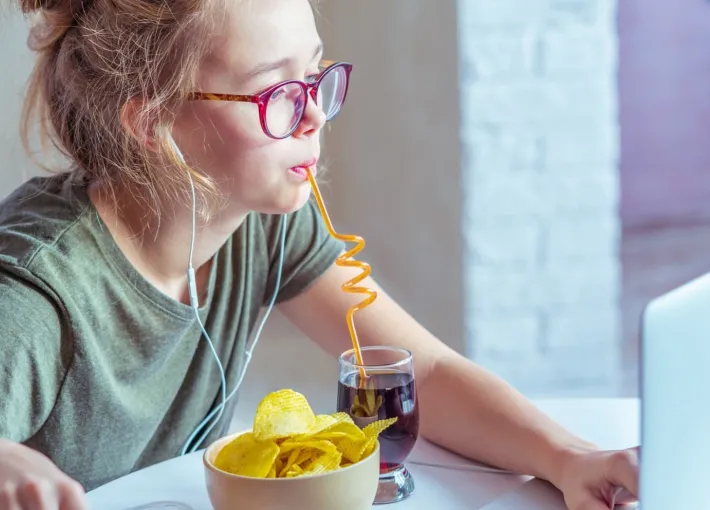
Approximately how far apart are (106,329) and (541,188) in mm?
1371

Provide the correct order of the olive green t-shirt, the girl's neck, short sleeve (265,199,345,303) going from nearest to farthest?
the olive green t-shirt, the girl's neck, short sleeve (265,199,345,303)

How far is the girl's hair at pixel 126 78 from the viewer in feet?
3.28

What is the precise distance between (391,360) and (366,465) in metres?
0.15

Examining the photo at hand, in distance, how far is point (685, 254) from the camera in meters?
4.26

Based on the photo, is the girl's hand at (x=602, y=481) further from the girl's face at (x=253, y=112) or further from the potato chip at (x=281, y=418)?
the girl's face at (x=253, y=112)

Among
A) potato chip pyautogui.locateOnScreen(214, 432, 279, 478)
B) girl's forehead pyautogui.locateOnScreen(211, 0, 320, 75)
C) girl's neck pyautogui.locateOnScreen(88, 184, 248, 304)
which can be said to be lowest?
potato chip pyautogui.locateOnScreen(214, 432, 279, 478)

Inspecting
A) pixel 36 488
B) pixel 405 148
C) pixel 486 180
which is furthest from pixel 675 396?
pixel 405 148

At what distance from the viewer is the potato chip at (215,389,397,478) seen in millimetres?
700

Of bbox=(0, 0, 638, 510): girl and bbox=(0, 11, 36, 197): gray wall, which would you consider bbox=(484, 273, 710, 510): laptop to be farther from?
bbox=(0, 11, 36, 197): gray wall

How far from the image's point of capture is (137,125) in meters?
1.04

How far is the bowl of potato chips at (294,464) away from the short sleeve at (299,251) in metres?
0.47

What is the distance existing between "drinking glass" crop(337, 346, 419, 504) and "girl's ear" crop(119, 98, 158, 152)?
38 cm

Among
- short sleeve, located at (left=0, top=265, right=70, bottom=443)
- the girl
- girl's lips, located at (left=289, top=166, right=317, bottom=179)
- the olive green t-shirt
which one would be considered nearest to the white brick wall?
the olive green t-shirt

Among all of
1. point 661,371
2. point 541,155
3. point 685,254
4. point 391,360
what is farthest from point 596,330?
point 685,254
